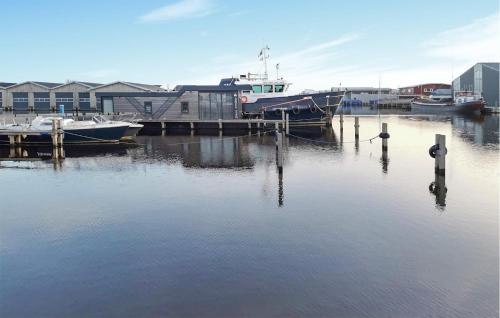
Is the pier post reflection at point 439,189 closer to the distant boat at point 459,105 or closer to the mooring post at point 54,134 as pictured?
the mooring post at point 54,134

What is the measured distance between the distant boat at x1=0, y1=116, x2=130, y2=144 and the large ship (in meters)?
20.7

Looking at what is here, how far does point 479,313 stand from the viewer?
7.68m

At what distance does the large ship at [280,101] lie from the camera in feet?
168

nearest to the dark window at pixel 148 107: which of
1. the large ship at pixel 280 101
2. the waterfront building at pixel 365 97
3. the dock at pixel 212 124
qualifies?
the dock at pixel 212 124

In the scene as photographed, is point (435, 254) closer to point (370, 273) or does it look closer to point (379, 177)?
point (370, 273)

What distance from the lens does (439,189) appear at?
17.1m

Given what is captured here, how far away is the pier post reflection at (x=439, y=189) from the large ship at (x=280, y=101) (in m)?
32.0

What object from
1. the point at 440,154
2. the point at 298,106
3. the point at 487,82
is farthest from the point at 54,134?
the point at 487,82

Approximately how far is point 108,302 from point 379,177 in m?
14.2

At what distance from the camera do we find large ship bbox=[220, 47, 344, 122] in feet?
168

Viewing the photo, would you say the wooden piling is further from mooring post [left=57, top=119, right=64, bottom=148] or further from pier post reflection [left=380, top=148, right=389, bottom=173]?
pier post reflection [left=380, top=148, right=389, bottom=173]

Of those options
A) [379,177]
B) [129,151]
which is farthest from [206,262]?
[129,151]

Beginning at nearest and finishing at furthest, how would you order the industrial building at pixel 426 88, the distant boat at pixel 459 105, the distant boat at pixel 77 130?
the distant boat at pixel 77 130
the distant boat at pixel 459 105
the industrial building at pixel 426 88

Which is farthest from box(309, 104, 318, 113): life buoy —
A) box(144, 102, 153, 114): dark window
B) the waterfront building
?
the waterfront building
